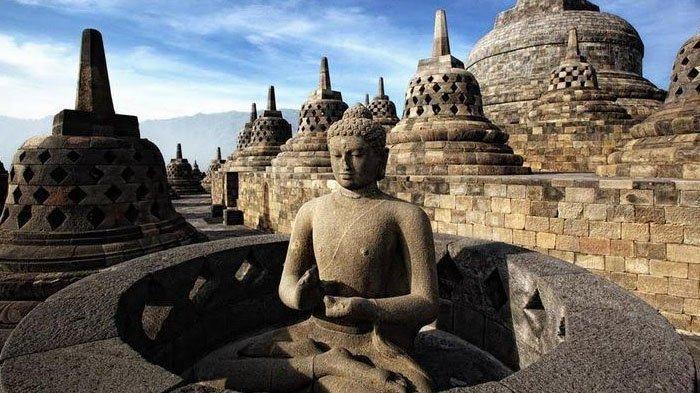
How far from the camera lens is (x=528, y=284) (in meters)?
2.62

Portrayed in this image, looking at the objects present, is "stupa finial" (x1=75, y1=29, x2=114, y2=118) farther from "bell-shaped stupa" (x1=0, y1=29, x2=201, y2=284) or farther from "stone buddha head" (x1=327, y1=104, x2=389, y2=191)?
"stone buddha head" (x1=327, y1=104, x2=389, y2=191)

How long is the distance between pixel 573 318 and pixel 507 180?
16.7 ft

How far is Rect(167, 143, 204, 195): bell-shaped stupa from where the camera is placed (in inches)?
1046

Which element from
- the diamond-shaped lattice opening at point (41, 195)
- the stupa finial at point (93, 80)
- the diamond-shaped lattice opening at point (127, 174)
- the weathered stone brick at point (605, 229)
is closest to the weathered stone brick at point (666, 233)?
the weathered stone brick at point (605, 229)

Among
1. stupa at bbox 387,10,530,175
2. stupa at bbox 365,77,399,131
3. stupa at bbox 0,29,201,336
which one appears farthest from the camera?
stupa at bbox 365,77,399,131

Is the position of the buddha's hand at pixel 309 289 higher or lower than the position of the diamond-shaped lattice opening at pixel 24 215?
lower

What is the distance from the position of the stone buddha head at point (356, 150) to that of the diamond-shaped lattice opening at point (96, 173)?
11.3ft

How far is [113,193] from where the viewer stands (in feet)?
14.6

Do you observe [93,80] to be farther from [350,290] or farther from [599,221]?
[599,221]

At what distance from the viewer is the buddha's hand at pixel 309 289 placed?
2189mm

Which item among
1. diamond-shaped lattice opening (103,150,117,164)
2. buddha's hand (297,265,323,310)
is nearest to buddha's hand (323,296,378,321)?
buddha's hand (297,265,323,310)

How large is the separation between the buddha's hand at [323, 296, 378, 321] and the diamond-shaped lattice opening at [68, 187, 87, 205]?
12.1 feet

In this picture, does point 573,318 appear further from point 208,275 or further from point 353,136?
point 208,275

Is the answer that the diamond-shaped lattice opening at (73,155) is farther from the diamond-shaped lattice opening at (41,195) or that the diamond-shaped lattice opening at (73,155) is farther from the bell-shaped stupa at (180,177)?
the bell-shaped stupa at (180,177)
